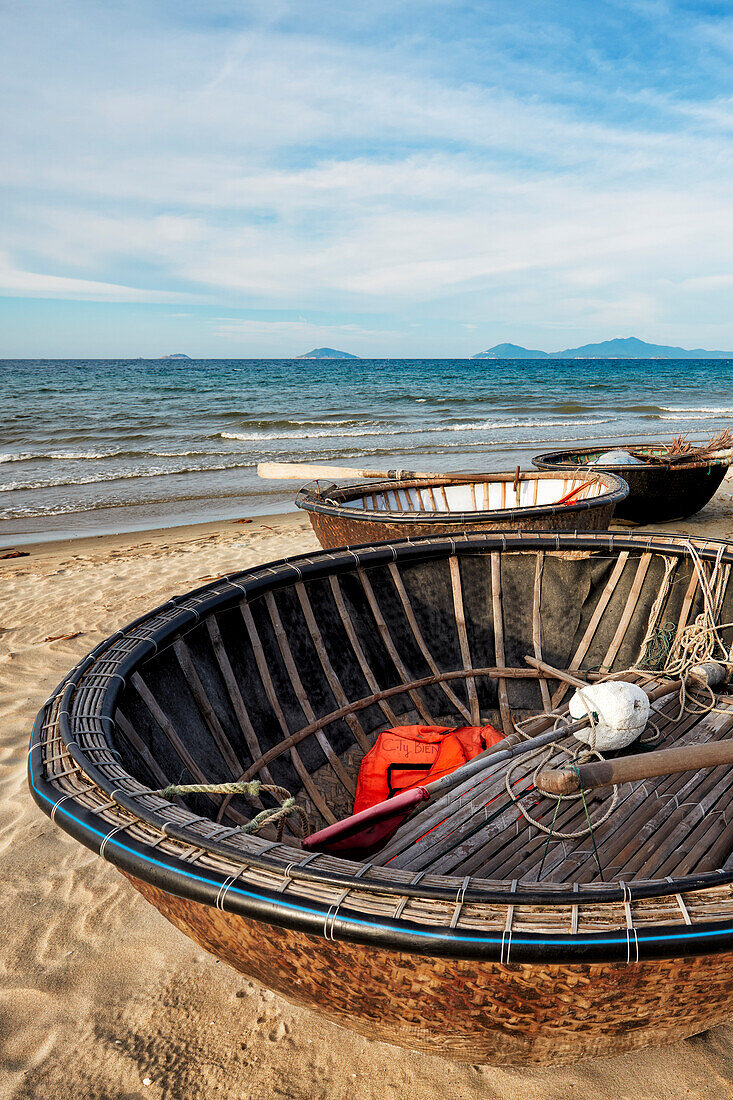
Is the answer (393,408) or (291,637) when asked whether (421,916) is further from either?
(393,408)

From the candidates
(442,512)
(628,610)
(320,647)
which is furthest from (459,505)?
(320,647)

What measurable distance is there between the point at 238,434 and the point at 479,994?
20.7 m

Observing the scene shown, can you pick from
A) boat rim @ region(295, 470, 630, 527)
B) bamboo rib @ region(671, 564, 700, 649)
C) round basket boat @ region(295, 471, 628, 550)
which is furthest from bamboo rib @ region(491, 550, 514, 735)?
bamboo rib @ region(671, 564, 700, 649)

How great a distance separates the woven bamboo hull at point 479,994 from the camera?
1.47 m

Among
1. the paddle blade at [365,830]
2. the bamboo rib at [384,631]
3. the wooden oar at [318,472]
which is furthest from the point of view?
the wooden oar at [318,472]

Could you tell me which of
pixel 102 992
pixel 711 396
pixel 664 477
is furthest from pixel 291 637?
pixel 711 396

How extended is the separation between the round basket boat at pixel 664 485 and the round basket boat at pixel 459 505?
1075 mm

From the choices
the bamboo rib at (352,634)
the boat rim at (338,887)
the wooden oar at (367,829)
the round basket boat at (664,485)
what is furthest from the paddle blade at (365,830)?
the round basket boat at (664,485)

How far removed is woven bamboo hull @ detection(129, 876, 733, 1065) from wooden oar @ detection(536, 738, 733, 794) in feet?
1.44

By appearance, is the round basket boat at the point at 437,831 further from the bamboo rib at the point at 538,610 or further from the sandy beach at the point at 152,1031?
the sandy beach at the point at 152,1031

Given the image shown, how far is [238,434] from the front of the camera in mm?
21172

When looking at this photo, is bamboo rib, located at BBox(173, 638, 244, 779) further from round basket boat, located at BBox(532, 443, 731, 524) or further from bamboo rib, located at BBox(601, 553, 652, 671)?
round basket boat, located at BBox(532, 443, 731, 524)

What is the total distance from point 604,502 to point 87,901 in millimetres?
4543

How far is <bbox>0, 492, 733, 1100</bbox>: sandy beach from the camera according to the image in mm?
2068
